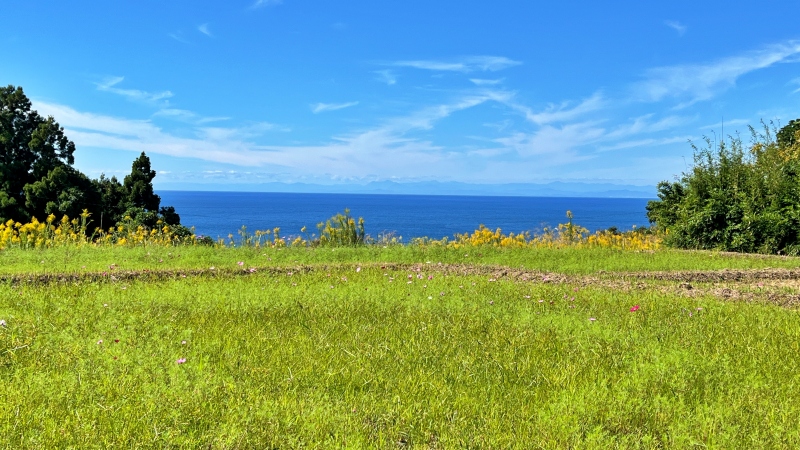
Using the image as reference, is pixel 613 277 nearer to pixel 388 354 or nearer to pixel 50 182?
pixel 388 354

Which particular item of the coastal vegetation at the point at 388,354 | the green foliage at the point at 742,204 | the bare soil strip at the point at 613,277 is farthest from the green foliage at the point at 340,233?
the green foliage at the point at 742,204

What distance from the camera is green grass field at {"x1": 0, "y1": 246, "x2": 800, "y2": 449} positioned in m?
2.84

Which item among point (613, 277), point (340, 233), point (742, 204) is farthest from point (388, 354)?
point (742, 204)

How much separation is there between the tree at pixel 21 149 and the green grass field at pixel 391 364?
24.1 metres

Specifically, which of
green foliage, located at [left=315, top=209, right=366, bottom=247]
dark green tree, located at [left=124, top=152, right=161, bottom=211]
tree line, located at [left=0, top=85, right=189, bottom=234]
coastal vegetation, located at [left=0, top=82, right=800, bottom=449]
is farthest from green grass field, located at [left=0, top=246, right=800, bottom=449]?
dark green tree, located at [left=124, top=152, right=161, bottom=211]

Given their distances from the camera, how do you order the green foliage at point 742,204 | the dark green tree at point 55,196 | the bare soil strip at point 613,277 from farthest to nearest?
the dark green tree at point 55,196 < the green foliage at point 742,204 < the bare soil strip at point 613,277

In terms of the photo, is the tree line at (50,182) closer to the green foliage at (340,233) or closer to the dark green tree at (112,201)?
the dark green tree at (112,201)

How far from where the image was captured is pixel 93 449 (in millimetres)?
2582

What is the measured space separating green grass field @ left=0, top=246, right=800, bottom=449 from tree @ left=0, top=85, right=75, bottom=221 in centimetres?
2406

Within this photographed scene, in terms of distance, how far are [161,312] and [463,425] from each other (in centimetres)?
342

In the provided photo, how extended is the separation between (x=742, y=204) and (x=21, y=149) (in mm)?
32006

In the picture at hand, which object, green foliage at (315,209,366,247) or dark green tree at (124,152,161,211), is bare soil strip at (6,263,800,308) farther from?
dark green tree at (124,152,161,211)

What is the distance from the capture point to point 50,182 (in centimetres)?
2631

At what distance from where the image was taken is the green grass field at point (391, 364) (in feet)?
9.32
